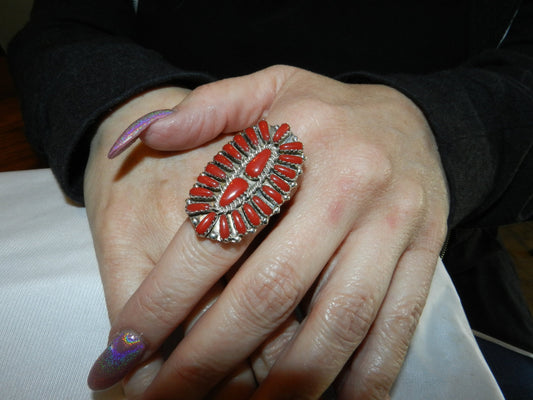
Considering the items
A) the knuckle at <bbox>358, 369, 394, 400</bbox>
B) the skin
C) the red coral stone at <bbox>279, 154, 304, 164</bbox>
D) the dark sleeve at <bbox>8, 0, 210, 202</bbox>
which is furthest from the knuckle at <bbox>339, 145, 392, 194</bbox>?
the dark sleeve at <bbox>8, 0, 210, 202</bbox>

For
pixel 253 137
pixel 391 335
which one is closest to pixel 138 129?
pixel 253 137

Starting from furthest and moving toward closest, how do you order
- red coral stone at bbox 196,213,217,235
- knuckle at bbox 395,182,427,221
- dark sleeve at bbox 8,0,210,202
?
1. dark sleeve at bbox 8,0,210,202
2. knuckle at bbox 395,182,427,221
3. red coral stone at bbox 196,213,217,235

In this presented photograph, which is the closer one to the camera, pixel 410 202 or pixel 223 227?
pixel 223 227

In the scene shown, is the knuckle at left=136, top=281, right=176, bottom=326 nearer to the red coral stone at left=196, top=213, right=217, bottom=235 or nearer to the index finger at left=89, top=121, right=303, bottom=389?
the index finger at left=89, top=121, right=303, bottom=389

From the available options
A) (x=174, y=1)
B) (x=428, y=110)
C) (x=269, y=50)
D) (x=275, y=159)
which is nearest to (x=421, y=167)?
(x=428, y=110)

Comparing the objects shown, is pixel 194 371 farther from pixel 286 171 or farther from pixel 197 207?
pixel 286 171

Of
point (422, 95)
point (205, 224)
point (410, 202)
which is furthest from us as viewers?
point (422, 95)
